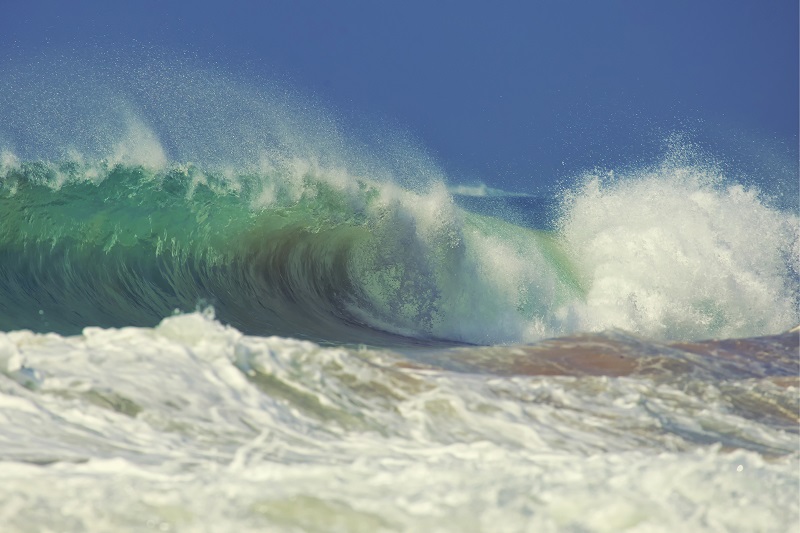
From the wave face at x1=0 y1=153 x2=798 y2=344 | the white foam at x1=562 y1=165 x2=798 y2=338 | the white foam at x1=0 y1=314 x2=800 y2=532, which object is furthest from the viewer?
the white foam at x1=562 y1=165 x2=798 y2=338

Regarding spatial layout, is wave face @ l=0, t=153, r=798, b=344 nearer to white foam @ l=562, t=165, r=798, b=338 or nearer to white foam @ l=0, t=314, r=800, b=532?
white foam @ l=562, t=165, r=798, b=338

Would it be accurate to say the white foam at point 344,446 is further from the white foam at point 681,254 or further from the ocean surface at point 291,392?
the white foam at point 681,254

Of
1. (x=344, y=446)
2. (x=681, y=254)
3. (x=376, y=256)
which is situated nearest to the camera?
(x=344, y=446)

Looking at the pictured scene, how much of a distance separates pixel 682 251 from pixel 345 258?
4934 millimetres

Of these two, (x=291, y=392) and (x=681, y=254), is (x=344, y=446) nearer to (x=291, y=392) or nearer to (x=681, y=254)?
(x=291, y=392)

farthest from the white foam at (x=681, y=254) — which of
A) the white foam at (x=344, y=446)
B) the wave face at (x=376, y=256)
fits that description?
the white foam at (x=344, y=446)

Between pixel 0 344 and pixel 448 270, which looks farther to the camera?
pixel 448 270

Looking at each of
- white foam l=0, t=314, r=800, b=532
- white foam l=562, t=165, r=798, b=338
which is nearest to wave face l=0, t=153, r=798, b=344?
white foam l=562, t=165, r=798, b=338

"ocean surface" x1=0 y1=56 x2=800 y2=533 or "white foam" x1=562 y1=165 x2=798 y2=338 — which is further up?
"white foam" x1=562 y1=165 x2=798 y2=338

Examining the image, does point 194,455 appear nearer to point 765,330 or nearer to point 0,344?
point 0,344

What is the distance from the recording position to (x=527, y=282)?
44.7ft

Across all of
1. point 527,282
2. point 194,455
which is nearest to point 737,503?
point 194,455

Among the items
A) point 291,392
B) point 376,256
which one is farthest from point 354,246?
point 291,392

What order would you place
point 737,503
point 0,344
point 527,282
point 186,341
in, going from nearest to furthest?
1. point 737,503
2. point 0,344
3. point 186,341
4. point 527,282
